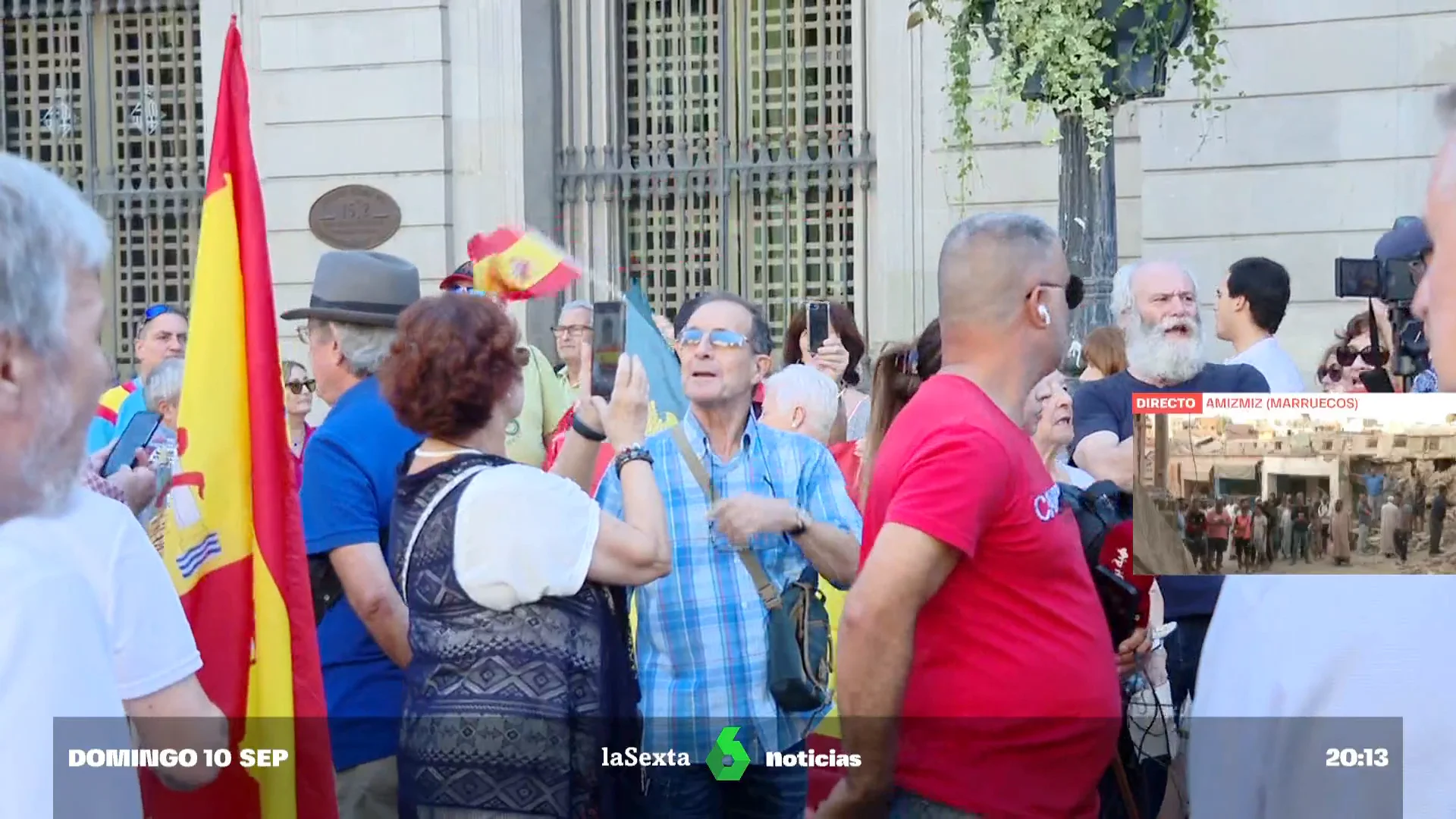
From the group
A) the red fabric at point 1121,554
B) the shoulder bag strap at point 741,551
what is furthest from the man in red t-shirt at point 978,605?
the shoulder bag strap at point 741,551

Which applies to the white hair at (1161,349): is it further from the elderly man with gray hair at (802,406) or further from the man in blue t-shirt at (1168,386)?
the elderly man with gray hair at (802,406)

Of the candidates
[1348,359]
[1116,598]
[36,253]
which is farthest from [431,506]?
[1348,359]

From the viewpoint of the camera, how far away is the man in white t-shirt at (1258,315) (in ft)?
17.9

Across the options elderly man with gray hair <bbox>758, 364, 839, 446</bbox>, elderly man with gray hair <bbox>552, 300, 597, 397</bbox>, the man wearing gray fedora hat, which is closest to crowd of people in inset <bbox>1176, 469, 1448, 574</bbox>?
the man wearing gray fedora hat

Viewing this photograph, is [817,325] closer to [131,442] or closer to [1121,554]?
[131,442]

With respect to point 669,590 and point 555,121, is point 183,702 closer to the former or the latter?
point 669,590

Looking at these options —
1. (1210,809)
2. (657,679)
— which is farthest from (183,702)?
(657,679)

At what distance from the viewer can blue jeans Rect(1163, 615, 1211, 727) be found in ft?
16.8

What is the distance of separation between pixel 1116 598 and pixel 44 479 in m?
2.39

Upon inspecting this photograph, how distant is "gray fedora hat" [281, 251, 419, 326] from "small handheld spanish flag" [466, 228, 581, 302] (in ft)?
1.77

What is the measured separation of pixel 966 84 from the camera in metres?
8.12

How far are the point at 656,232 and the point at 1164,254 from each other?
11.4 ft

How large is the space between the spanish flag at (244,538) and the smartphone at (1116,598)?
1.63 metres

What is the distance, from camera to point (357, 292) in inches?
174
